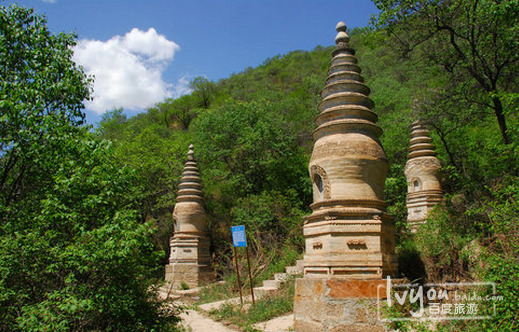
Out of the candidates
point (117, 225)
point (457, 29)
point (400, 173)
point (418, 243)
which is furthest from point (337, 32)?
point (400, 173)

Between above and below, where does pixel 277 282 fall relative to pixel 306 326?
above

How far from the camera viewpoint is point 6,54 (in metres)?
7.03

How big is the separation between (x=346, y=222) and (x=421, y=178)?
27.9 feet

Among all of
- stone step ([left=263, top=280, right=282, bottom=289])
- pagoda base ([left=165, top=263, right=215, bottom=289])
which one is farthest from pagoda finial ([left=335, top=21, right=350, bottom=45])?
pagoda base ([left=165, top=263, right=215, bottom=289])

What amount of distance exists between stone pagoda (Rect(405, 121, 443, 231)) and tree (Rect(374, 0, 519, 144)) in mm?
3153

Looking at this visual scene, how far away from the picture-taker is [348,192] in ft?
26.9

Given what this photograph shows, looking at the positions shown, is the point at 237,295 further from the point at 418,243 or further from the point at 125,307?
the point at 125,307

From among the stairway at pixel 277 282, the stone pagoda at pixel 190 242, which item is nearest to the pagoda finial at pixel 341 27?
the stairway at pixel 277 282

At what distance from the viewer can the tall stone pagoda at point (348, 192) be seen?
773cm

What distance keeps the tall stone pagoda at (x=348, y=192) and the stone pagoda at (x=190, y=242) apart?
9804 mm

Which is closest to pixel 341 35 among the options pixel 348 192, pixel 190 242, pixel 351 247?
pixel 348 192

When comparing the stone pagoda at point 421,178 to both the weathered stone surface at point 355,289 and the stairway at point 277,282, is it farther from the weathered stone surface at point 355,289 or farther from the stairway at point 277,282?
the weathered stone surface at point 355,289

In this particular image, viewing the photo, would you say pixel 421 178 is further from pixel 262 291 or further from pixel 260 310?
pixel 260 310

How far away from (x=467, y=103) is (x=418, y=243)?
5020 millimetres
